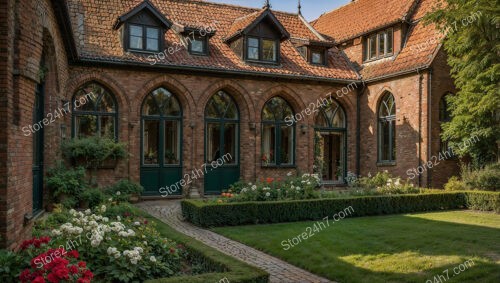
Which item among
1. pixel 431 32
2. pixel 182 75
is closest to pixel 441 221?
pixel 431 32

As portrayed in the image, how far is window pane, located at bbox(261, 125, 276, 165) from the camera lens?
65.8 feet

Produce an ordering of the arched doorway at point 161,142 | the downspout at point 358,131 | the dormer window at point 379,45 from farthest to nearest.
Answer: the downspout at point 358,131
the dormer window at point 379,45
the arched doorway at point 161,142

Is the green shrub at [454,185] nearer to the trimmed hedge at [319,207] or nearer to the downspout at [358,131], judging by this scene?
the trimmed hedge at [319,207]

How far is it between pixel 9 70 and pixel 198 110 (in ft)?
38.8

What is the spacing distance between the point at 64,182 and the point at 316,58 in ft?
42.5

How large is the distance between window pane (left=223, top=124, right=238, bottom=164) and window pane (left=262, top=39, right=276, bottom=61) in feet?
11.2

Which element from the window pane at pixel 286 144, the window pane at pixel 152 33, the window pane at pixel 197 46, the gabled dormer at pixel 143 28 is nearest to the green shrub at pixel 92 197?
the gabled dormer at pixel 143 28

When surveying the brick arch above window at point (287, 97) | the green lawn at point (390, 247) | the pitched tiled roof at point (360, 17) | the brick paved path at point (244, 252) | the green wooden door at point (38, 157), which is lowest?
the brick paved path at point (244, 252)

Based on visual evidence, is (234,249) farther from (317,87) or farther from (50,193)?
(317,87)

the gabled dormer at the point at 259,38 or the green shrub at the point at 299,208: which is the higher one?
the gabled dormer at the point at 259,38

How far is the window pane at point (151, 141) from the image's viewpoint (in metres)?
17.9

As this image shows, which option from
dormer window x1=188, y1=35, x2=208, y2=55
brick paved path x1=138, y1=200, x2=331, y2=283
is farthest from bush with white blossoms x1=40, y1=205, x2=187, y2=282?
dormer window x1=188, y1=35, x2=208, y2=55

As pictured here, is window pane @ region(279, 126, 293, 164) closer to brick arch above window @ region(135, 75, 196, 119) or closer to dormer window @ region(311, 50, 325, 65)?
dormer window @ region(311, 50, 325, 65)

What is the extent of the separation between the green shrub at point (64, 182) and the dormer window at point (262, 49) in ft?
29.2
